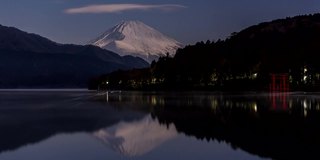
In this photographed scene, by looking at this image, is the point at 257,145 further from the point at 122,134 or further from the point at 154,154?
the point at 122,134

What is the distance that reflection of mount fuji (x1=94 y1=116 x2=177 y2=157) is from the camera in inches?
843

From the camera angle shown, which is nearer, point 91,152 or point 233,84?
point 91,152

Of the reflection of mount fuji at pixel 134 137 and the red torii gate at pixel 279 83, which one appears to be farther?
the red torii gate at pixel 279 83

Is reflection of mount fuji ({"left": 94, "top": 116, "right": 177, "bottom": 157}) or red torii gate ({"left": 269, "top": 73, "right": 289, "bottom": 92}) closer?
reflection of mount fuji ({"left": 94, "top": 116, "right": 177, "bottom": 157})

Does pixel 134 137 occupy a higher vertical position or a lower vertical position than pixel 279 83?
lower

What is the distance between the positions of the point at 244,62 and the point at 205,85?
59.8 ft

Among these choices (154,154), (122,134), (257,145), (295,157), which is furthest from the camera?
(122,134)

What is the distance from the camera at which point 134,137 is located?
87.4 feet

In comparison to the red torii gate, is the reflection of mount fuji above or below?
below

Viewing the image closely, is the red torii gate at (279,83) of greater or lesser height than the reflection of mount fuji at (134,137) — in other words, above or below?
above

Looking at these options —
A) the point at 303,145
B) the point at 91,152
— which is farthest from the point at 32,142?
the point at 303,145

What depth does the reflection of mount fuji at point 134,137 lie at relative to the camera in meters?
21.4

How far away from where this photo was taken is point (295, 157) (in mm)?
17531

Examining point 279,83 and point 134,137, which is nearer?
point 134,137
